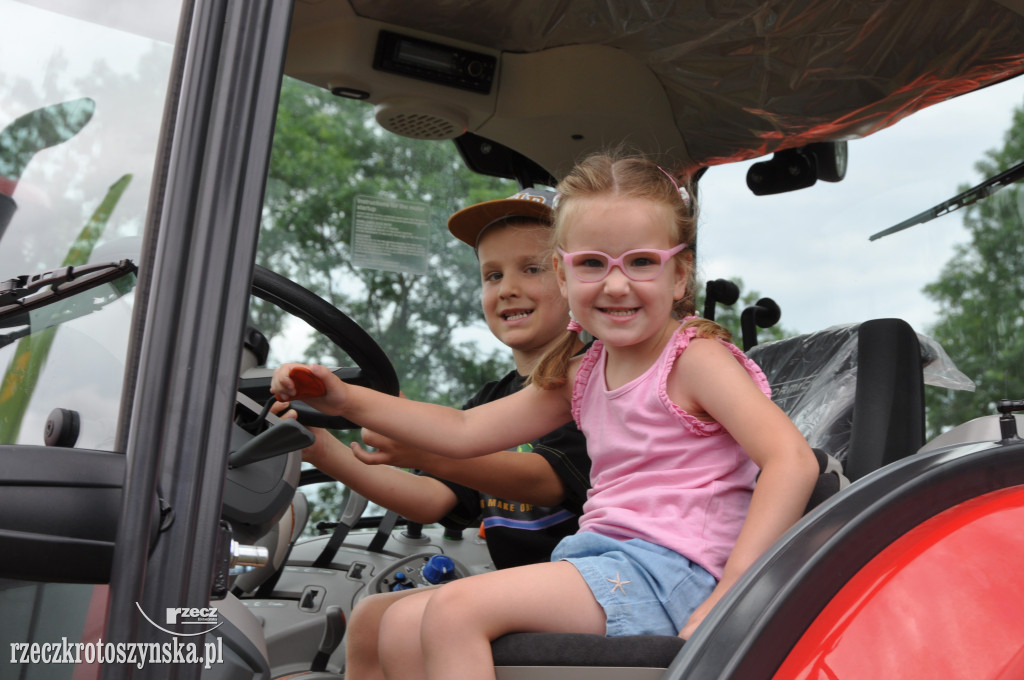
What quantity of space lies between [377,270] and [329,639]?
0.76 metres

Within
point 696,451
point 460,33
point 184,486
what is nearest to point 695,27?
point 460,33

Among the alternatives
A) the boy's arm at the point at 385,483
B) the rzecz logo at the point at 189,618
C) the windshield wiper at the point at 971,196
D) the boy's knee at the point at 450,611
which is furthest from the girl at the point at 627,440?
the windshield wiper at the point at 971,196

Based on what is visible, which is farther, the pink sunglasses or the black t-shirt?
the black t-shirt

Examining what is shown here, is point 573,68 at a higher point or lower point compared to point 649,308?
higher

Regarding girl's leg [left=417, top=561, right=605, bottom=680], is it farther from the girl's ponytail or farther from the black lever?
the black lever

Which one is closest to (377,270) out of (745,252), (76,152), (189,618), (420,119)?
(420,119)

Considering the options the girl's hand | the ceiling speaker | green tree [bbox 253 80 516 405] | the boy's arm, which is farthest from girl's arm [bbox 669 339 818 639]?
green tree [bbox 253 80 516 405]

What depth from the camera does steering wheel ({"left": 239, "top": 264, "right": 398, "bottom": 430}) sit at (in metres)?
1.28

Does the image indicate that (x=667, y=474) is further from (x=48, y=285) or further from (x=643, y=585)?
(x=48, y=285)

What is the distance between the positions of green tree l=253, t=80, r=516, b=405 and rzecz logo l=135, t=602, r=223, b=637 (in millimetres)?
1274

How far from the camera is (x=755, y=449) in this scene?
1.12 metres

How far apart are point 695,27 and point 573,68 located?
257 mm

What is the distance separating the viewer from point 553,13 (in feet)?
5.62

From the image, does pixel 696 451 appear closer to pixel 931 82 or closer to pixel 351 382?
pixel 351 382
